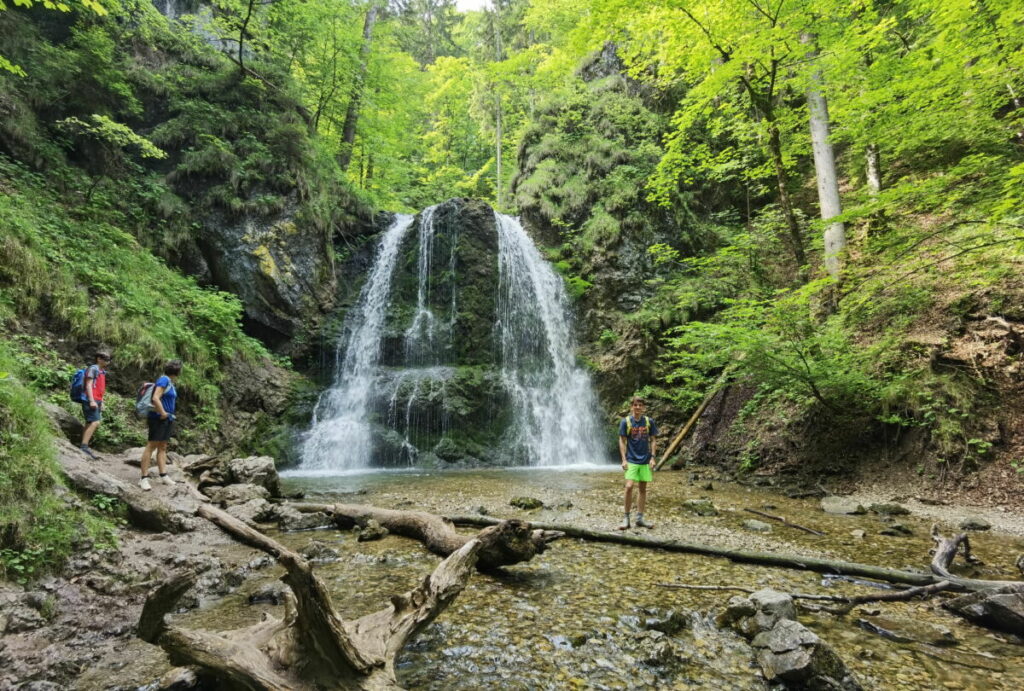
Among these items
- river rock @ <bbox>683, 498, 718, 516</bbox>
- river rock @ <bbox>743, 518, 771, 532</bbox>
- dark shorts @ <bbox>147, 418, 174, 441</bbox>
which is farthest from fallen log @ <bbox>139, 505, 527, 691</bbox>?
river rock @ <bbox>683, 498, 718, 516</bbox>

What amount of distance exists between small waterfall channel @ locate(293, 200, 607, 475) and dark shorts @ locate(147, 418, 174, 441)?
646 cm

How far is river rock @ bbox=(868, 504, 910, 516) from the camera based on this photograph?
629 centimetres

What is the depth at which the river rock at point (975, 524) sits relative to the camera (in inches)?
214

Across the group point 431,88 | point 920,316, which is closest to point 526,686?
point 920,316

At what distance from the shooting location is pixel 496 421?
1472cm

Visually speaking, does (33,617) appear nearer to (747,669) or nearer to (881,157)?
(747,669)

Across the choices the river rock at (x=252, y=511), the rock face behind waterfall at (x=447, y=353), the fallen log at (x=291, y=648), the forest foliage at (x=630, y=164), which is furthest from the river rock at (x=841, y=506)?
the rock face behind waterfall at (x=447, y=353)

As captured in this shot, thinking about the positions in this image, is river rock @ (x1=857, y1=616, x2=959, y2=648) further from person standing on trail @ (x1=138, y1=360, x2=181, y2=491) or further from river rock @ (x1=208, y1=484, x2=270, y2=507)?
person standing on trail @ (x1=138, y1=360, x2=181, y2=491)

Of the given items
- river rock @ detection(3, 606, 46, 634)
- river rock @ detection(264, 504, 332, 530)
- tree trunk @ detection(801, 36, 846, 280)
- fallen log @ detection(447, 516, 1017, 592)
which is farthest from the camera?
tree trunk @ detection(801, 36, 846, 280)

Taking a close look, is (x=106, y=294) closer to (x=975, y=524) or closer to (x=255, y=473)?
(x=255, y=473)

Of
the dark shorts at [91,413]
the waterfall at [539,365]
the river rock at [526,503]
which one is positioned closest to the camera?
the dark shorts at [91,413]

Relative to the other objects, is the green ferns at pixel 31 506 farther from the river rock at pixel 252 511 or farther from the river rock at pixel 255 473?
the river rock at pixel 255 473

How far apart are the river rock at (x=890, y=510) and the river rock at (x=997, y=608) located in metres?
3.60

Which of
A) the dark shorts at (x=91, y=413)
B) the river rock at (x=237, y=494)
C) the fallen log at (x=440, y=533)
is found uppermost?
the dark shorts at (x=91, y=413)
